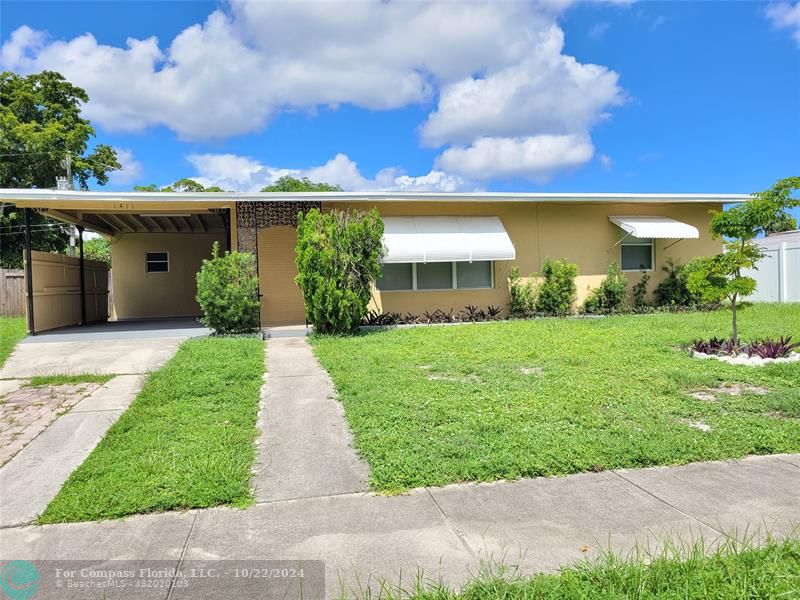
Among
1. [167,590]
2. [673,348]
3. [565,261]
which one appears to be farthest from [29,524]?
[565,261]

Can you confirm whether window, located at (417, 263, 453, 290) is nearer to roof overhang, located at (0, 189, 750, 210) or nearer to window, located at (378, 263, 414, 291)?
window, located at (378, 263, 414, 291)

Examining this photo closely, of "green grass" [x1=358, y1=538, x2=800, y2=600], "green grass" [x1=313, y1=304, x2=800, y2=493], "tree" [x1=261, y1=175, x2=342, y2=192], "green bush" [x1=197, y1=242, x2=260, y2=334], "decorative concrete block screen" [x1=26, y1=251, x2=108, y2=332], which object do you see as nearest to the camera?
"green grass" [x1=358, y1=538, x2=800, y2=600]

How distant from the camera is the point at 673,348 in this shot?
9.38 metres

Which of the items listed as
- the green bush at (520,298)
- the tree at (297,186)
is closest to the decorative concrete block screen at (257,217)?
the green bush at (520,298)

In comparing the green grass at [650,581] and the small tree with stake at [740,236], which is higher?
the small tree with stake at [740,236]

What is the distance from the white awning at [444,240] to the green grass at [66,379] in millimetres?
7180

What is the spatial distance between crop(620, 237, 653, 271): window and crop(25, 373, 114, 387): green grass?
13.8 m

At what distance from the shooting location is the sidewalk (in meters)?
3.03

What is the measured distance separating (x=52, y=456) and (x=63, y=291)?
12412mm

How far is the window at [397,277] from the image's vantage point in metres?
14.5

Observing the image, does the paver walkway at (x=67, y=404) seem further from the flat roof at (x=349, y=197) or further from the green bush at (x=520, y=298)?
the green bush at (x=520, y=298)

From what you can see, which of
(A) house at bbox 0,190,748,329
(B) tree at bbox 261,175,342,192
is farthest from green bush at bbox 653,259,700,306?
(B) tree at bbox 261,175,342,192

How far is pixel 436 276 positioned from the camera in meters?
14.9

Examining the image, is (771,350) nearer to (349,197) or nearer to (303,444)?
(303,444)
